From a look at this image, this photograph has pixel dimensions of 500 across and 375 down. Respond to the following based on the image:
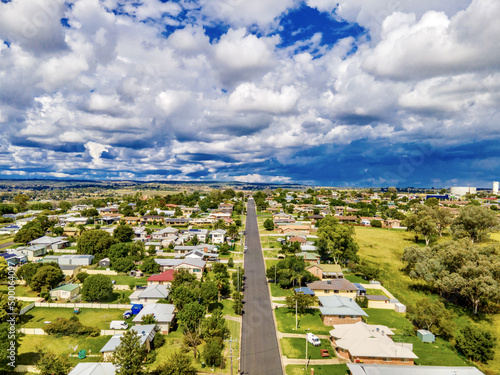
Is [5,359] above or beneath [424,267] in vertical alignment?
beneath

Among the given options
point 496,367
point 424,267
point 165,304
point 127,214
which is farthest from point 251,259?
point 127,214

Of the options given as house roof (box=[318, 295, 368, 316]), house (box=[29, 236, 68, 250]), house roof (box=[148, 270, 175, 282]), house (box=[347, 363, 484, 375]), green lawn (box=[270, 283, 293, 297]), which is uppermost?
house (box=[29, 236, 68, 250])

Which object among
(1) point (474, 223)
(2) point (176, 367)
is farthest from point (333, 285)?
(1) point (474, 223)

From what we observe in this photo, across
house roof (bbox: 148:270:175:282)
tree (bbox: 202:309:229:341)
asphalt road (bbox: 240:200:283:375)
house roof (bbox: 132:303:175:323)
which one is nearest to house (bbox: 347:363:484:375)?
asphalt road (bbox: 240:200:283:375)

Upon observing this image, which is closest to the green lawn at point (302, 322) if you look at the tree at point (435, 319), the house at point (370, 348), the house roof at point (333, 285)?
the house at point (370, 348)

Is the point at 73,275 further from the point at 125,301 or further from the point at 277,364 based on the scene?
the point at 277,364

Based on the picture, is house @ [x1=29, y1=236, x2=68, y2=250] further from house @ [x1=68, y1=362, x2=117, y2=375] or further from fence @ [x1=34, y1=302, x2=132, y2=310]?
house @ [x1=68, y1=362, x2=117, y2=375]

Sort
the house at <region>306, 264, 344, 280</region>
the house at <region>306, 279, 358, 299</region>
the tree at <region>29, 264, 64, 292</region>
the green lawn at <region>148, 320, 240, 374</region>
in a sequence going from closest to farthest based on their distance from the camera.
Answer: the green lawn at <region>148, 320, 240, 374</region>, the tree at <region>29, 264, 64, 292</region>, the house at <region>306, 279, 358, 299</region>, the house at <region>306, 264, 344, 280</region>

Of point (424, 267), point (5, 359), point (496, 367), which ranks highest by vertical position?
point (424, 267)
